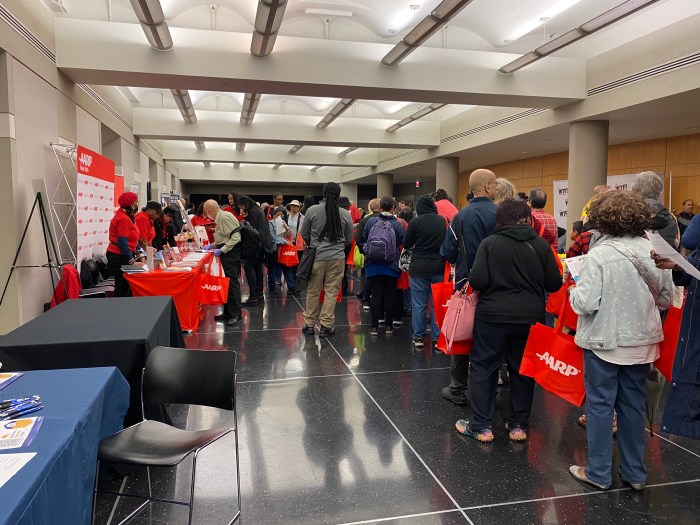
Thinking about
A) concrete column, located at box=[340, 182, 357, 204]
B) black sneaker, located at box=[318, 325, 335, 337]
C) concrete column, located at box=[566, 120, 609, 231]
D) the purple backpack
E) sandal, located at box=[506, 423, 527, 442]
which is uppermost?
concrete column, located at box=[340, 182, 357, 204]

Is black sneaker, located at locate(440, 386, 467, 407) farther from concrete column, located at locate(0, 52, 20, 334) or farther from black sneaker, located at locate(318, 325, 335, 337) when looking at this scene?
concrete column, located at locate(0, 52, 20, 334)

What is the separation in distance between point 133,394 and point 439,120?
11.8 meters

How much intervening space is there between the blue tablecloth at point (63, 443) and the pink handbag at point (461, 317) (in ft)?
6.02

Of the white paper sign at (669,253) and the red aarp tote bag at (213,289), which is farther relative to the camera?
the red aarp tote bag at (213,289)

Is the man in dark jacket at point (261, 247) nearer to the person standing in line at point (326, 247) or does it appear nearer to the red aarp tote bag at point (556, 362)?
the person standing in line at point (326, 247)

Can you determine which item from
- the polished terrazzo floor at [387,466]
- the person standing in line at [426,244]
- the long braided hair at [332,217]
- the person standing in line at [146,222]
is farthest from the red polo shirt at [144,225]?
the person standing in line at [426,244]

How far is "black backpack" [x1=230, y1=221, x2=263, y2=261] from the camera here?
6289 millimetres

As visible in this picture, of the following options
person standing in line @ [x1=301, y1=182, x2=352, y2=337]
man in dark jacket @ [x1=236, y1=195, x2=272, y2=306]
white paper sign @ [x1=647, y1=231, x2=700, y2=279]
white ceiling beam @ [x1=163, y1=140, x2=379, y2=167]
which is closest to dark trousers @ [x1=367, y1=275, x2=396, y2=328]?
person standing in line @ [x1=301, y1=182, x2=352, y2=337]

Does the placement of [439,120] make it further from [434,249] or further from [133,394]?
[133,394]

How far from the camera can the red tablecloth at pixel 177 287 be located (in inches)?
193

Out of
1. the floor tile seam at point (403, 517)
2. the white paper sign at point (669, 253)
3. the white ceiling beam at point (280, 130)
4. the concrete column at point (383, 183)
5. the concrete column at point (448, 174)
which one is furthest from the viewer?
the concrete column at point (383, 183)

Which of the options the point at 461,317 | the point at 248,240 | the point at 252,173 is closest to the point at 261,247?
the point at 248,240

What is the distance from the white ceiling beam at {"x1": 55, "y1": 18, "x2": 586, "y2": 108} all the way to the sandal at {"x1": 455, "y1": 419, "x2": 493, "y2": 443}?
5310mm

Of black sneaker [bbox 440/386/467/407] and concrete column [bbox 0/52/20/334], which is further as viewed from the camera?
concrete column [bbox 0/52/20/334]
